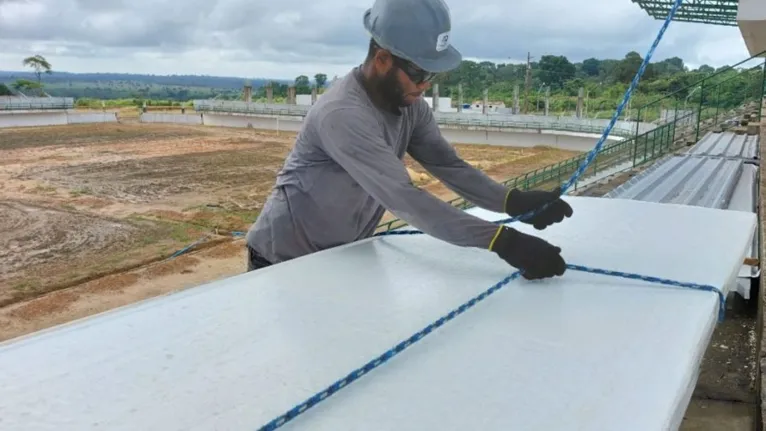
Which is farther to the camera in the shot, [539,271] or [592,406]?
[539,271]

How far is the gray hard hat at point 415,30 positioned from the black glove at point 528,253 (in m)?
0.61

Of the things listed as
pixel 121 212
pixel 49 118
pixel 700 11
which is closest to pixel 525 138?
pixel 700 11

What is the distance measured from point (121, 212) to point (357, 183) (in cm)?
1791

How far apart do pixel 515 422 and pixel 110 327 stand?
1.02 metres

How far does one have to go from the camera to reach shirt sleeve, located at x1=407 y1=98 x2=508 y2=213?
2674 millimetres

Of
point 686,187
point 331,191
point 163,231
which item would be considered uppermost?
point 331,191

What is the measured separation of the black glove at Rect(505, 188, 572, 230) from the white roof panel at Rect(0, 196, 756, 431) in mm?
342

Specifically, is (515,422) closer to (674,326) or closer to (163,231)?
(674,326)

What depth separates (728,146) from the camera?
31.8 feet

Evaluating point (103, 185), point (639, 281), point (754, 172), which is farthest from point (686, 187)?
point (103, 185)

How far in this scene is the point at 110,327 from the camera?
1.61m

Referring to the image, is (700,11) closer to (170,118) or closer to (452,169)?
(452,169)

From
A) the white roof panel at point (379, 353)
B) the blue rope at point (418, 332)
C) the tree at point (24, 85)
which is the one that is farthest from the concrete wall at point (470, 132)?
the white roof panel at point (379, 353)

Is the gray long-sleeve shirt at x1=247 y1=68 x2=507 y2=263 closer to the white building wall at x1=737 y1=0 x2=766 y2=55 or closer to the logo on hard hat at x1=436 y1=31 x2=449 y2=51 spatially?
the logo on hard hat at x1=436 y1=31 x2=449 y2=51
